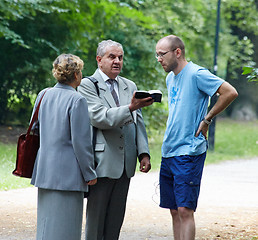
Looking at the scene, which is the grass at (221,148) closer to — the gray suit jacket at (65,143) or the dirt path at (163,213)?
the dirt path at (163,213)

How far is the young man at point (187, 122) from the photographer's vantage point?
455cm

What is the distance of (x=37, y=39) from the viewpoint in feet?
55.3

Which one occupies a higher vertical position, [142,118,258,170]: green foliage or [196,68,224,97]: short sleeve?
[196,68,224,97]: short sleeve

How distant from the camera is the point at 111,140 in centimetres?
459

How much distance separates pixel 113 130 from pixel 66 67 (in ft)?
2.44

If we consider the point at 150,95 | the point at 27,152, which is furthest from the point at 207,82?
the point at 27,152

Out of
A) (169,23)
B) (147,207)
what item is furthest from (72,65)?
(169,23)

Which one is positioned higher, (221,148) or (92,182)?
(92,182)

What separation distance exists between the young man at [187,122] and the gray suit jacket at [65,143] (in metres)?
0.79

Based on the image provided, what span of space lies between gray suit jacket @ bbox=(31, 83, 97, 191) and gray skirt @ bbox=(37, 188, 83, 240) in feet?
0.28

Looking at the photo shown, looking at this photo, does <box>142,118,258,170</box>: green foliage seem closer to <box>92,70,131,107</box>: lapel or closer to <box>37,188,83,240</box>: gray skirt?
<box>92,70,131,107</box>: lapel

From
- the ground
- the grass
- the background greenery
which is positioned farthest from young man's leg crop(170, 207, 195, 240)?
the background greenery

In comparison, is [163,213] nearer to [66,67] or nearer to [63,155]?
[63,155]

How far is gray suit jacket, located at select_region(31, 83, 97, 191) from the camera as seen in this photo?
410 centimetres
